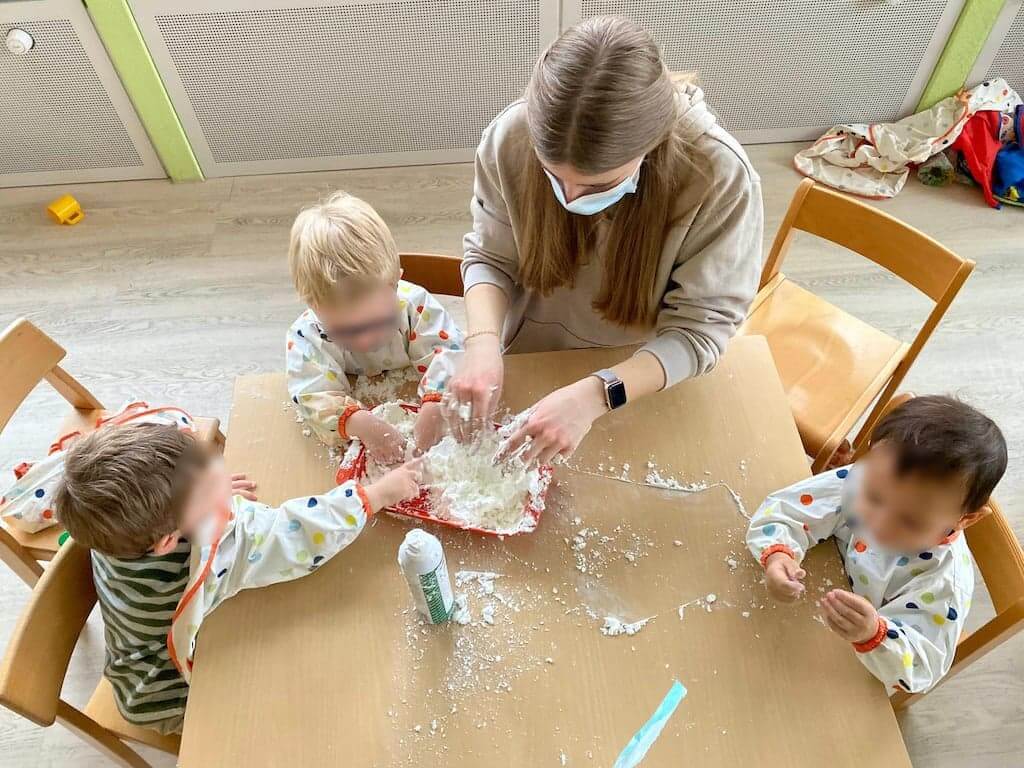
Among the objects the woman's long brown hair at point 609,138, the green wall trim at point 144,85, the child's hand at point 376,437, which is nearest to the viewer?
the woman's long brown hair at point 609,138

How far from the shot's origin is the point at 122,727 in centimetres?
133

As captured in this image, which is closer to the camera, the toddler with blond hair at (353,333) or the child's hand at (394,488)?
the child's hand at (394,488)

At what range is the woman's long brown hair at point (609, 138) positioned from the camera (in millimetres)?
971

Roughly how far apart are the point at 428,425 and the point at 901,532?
806mm

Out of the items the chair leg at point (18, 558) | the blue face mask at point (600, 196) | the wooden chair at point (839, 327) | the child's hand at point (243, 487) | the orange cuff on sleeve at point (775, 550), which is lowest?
the chair leg at point (18, 558)

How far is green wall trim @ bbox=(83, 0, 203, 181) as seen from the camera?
8.63 ft

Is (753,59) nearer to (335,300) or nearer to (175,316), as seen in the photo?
(335,300)

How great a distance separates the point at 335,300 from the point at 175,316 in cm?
165

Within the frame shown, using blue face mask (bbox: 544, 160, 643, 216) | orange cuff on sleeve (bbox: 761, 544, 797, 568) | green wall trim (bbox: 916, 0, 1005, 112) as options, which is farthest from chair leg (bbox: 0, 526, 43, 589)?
green wall trim (bbox: 916, 0, 1005, 112)

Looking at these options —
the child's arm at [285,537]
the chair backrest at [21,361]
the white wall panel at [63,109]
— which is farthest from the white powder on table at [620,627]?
the white wall panel at [63,109]

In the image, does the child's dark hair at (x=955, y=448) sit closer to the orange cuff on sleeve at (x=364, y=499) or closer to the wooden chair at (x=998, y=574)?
the wooden chair at (x=998, y=574)

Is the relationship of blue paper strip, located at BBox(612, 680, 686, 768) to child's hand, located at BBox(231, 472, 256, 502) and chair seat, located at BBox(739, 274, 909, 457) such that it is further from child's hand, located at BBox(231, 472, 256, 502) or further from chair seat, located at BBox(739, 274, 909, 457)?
chair seat, located at BBox(739, 274, 909, 457)

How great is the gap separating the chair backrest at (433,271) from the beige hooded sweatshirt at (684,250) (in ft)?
0.46

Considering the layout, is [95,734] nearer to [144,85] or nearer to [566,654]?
[566,654]
